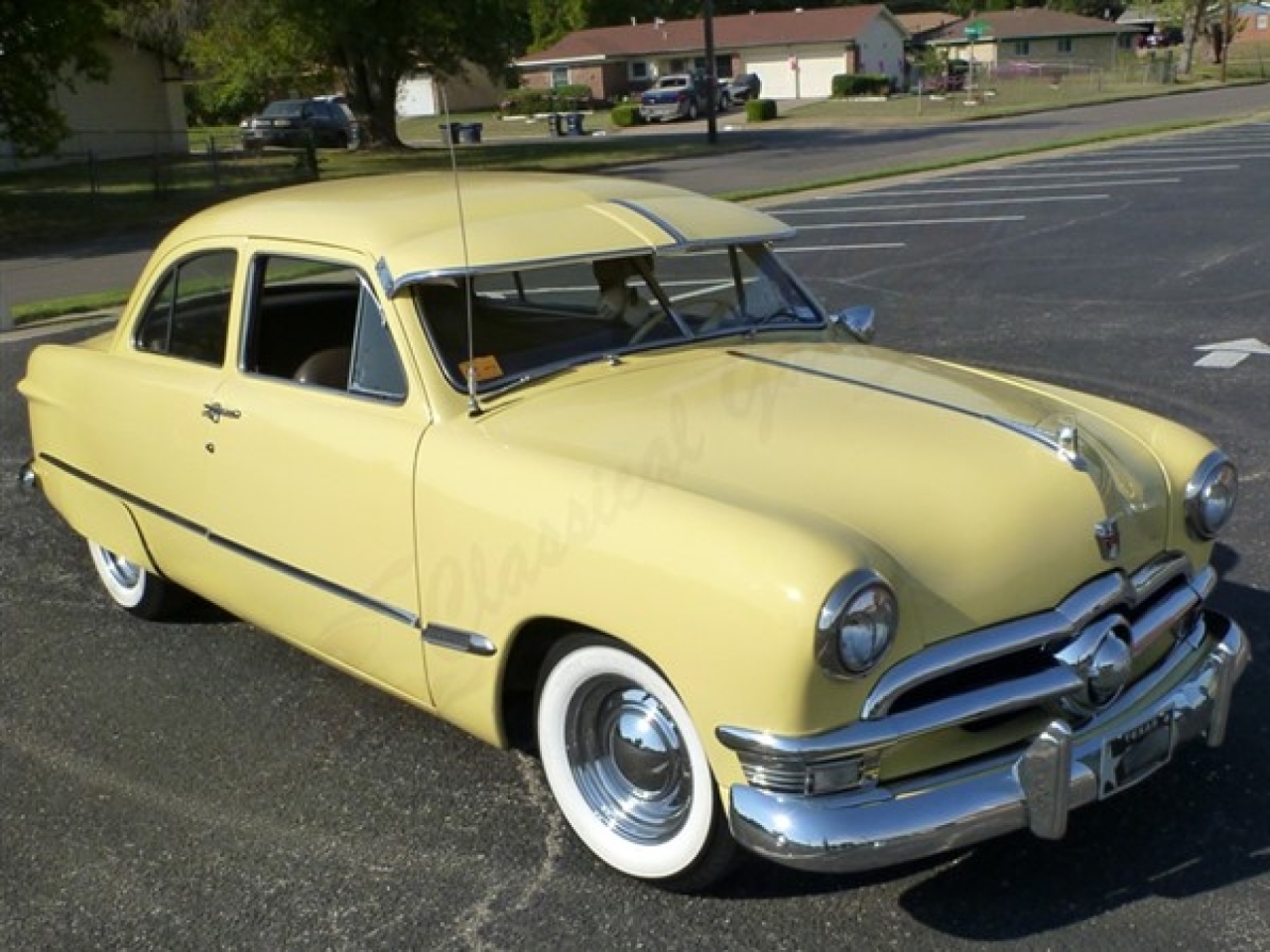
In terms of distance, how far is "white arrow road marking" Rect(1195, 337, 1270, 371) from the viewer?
28.6 feet

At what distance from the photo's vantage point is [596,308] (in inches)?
175

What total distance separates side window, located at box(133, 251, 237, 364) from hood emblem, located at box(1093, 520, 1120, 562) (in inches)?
108

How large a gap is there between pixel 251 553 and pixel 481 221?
4.07ft

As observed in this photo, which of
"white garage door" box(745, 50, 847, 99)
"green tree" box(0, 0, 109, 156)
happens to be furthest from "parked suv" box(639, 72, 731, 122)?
"green tree" box(0, 0, 109, 156)

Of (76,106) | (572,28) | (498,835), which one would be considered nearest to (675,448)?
(498,835)

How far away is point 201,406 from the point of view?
451cm

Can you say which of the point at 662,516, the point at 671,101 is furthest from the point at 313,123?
the point at 662,516

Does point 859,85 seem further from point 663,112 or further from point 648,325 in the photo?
point 648,325

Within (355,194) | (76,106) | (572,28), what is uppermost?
(572,28)

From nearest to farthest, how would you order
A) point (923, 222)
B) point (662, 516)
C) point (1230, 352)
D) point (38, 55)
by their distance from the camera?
point (662, 516) < point (1230, 352) < point (923, 222) < point (38, 55)

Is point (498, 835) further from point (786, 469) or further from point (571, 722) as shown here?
point (786, 469)

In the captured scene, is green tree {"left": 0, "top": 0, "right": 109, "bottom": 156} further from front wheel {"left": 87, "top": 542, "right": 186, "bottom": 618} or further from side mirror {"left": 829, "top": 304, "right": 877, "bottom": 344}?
side mirror {"left": 829, "top": 304, "right": 877, "bottom": 344}

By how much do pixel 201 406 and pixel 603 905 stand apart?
2.13 metres

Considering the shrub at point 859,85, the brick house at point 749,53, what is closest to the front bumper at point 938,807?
the shrub at point 859,85
